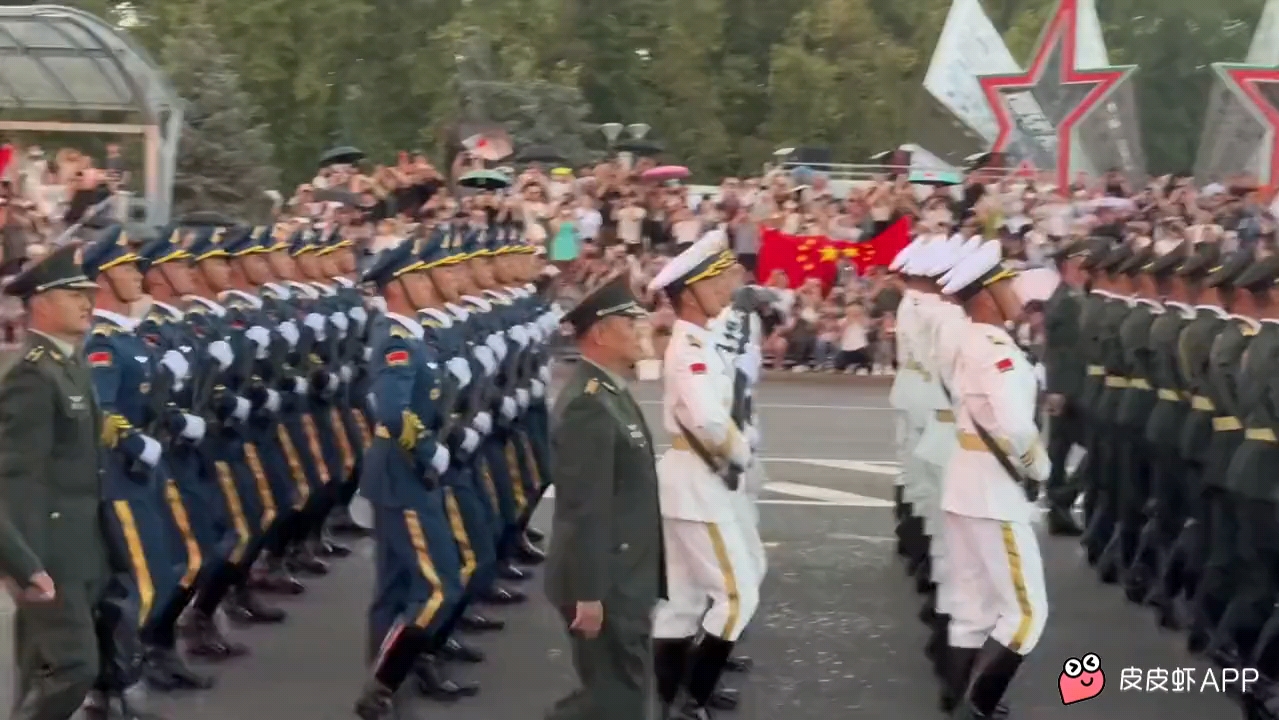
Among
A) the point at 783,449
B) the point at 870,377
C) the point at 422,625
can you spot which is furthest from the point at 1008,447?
the point at 870,377

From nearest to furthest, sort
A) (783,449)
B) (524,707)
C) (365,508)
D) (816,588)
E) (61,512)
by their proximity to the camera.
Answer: (61,512) → (524,707) → (365,508) → (816,588) → (783,449)

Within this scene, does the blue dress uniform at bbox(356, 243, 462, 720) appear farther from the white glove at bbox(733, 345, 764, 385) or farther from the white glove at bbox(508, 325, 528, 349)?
the white glove at bbox(508, 325, 528, 349)

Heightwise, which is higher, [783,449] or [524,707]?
[524,707]

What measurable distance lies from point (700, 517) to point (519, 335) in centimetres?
282

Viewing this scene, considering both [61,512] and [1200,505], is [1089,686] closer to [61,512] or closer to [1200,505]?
[1200,505]

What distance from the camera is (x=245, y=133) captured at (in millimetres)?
34344

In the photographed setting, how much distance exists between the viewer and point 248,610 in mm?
11133

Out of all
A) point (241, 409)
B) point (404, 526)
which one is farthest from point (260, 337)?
point (404, 526)

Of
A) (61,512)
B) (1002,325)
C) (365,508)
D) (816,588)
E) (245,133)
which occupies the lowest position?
(245,133)

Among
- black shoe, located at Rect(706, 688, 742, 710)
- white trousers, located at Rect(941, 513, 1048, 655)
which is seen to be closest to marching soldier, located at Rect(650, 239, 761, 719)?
black shoe, located at Rect(706, 688, 742, 710)

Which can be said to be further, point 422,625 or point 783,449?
point 783,449

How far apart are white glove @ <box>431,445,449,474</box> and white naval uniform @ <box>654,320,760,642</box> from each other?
89 centimetres

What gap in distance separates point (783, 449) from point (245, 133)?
60.3 ft

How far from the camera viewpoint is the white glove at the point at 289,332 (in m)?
11.1
